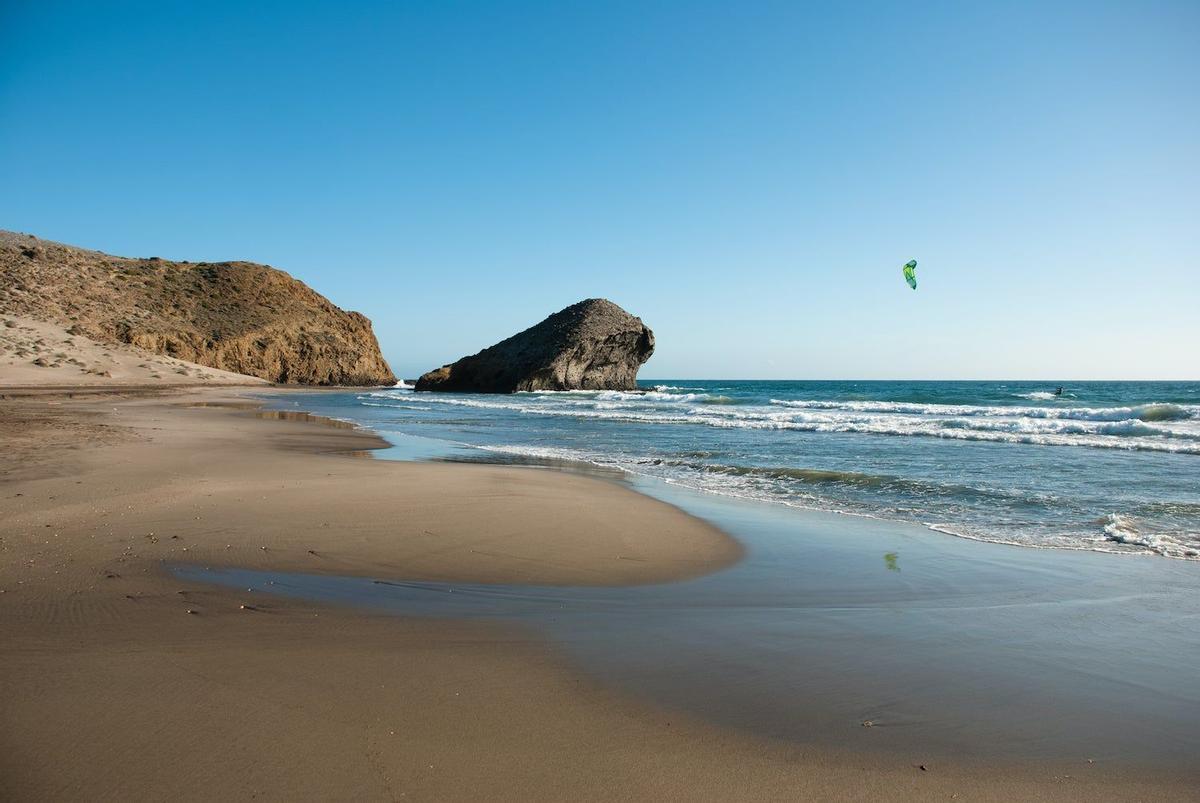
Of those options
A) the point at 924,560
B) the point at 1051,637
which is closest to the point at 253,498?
the point at 924,560

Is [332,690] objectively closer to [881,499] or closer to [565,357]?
[881,499]

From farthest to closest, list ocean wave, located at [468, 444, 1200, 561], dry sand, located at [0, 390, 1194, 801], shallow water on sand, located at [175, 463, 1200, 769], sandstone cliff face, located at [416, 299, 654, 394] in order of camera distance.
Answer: sandstone cliff face, located at [416, 299, 654, 394], ocean wave, located at [468, 444, 1200, 561], shallow water on sand, located at [175, 463, 1200, 769], dry sand, located at [0, 390, 1194, 801]

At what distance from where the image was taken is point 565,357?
5812cm

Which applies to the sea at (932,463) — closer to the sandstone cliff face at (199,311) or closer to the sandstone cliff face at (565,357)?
the sandstone cliff face at (565,357)

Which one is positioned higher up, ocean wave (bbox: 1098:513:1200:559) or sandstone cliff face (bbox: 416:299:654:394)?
sandstone cliff face (bbox: 416:299:654:394)

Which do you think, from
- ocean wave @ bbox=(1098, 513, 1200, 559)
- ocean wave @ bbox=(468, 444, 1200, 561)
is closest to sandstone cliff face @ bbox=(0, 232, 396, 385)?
ocean wave @ bbox=(468, 444, 1200, 561)

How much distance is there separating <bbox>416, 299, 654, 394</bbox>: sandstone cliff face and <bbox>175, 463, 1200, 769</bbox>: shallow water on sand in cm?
5306

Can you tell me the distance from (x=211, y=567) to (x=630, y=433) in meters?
15.2

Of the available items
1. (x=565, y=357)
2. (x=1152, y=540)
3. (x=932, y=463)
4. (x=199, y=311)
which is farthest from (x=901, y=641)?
(x=199, y=311)

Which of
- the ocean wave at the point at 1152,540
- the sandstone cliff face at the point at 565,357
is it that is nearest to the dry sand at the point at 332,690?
the ocean wave at the point at 1152,540

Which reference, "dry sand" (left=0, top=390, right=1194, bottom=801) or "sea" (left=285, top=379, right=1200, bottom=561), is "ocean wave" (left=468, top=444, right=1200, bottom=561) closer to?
"sea" (left=285, top=379, right=1200, bottom=561)

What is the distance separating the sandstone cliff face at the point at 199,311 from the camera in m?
47.2

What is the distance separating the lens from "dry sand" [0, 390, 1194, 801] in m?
2.18

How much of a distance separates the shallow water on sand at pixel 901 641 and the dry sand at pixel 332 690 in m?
0.23
